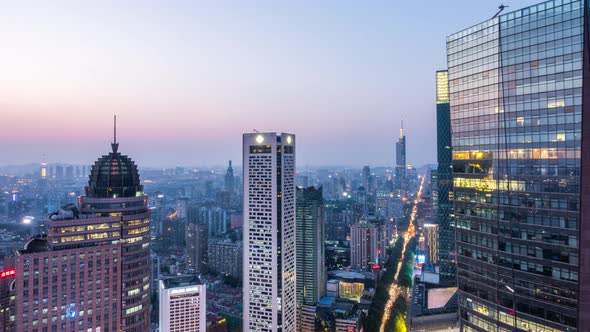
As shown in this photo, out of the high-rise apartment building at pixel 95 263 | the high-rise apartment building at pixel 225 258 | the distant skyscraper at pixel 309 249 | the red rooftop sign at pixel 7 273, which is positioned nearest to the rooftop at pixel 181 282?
the high-rise apartment building at pixel 95 263

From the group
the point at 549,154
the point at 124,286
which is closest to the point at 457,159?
the point at 549,154

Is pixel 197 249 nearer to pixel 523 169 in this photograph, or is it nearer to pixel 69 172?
pixel 69 172

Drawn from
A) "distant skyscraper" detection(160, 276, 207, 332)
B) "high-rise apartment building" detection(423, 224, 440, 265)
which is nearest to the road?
"high-rise apartment building" detection(423, 224, 440, 265)

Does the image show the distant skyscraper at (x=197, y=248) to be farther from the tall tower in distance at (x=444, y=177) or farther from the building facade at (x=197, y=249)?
the tall tower in distance at (x=444, y=177)

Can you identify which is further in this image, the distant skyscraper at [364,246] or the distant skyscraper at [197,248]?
the distant skyscraper at [364,246]

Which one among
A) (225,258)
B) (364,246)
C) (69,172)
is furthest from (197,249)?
(69,172)

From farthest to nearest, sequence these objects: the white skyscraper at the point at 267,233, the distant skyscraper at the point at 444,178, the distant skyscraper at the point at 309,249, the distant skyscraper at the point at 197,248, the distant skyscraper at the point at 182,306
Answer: the distant skyscraper at the point at 197,248 → the distant skyscraper at the point at 309,249 → the distant skyscraper at the point at 444,178 → the white skyscraper at the point at 267,233 → the distant skyscraper at the point at 182,306
